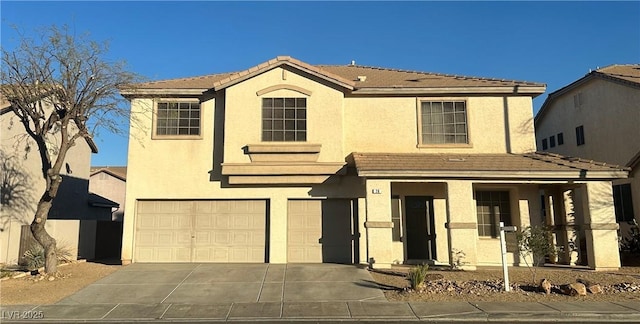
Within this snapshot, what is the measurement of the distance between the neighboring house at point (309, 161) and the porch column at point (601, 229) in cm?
84

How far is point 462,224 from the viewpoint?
1318 centimetres

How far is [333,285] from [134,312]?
4753 mm

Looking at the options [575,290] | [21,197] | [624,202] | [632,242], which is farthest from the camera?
[624,202]

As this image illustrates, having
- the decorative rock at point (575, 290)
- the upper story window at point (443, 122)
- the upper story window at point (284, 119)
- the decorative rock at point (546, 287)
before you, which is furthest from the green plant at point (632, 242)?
the upper story window at point (284, 119)

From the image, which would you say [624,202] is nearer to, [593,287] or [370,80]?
[593,287]

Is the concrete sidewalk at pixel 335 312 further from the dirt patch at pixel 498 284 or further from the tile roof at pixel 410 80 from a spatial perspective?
the tile roof at pixel 410 80

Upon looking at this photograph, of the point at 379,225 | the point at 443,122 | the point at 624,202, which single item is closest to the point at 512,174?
the point at 443,122

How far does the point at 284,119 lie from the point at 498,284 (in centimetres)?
807

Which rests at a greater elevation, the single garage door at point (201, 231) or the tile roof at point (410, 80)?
the tile roof at point (410, 80)

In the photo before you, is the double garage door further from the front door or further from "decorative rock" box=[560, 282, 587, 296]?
"decorative rock" box=[560, 282, 587, 296]

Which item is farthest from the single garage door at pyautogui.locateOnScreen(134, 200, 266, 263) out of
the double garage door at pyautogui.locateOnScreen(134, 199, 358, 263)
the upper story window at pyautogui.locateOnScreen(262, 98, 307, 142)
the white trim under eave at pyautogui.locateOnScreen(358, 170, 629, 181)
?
the white trim under eave at pyautogui.locateOnScreen(358, 170, 629, 181)

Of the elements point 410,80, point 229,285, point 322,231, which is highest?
point 410,80

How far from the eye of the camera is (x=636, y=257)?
15195 millimetres

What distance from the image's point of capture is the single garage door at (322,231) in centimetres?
1490
